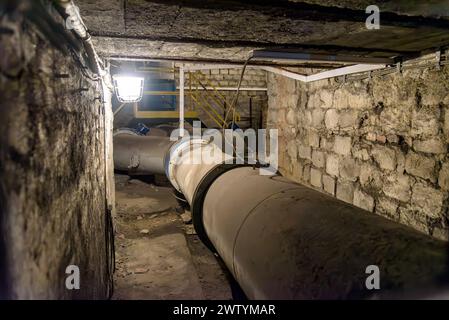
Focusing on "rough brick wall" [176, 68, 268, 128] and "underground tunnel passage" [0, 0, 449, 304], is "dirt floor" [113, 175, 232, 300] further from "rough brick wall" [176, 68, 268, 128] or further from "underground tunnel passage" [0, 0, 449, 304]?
"rough brick wall" [176, 68, 268, 128]

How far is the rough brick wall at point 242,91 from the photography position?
1091 centimetres

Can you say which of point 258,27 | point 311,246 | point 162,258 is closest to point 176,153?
point 162,258

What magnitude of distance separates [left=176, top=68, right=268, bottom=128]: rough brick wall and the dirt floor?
5.84m

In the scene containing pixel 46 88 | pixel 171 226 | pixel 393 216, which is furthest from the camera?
pixel 171 226

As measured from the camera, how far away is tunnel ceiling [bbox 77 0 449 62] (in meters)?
1.59

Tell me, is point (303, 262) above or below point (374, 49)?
below

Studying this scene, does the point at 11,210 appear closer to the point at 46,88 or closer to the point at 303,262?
the point at 46,88

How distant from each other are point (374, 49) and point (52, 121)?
2.29 m

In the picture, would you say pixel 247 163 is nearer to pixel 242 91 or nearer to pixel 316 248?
pixel 316 248

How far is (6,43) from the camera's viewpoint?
35.4 inches

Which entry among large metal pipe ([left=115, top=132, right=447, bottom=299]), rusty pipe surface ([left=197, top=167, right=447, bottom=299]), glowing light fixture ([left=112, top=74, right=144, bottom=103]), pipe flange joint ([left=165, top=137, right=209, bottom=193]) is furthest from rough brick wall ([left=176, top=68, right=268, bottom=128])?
rusty pipe surface ([left=197, top=167, right=447, bottom=299])

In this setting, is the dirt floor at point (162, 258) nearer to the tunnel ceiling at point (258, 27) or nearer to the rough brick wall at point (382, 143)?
the rough brick wall at point (382, 143)

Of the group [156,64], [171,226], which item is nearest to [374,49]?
[171,226]

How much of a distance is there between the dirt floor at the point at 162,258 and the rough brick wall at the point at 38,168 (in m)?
1.47
